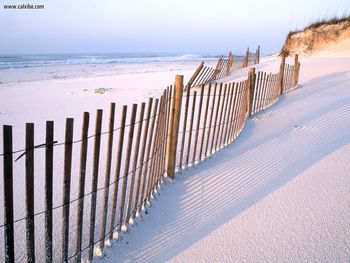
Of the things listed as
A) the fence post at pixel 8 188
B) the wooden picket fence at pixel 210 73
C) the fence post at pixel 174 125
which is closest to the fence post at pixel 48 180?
the fence post at pixel 8 188

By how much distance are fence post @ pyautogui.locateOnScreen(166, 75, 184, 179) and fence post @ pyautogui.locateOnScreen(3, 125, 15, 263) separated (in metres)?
2.51

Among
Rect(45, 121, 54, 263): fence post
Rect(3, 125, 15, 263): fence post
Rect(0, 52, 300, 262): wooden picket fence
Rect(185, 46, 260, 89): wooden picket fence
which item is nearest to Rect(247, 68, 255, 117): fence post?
Rect(0, 52, 300, 262): wooden picket fence

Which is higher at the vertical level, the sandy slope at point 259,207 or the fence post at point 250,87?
the fence post at point 250,87

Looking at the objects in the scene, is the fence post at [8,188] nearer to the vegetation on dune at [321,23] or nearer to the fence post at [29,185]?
the fence post at [29,185]

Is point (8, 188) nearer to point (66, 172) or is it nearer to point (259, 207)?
point (66, 172)

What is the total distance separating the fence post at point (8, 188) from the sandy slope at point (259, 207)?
3.26ft

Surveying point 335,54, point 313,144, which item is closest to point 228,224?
point 313,144

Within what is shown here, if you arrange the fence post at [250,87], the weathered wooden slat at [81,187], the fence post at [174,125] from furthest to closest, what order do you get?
the fence post at [250,87] < the fence post at [174,125] < the weathered wooden slat at [81,187]

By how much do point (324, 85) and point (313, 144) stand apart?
584cm

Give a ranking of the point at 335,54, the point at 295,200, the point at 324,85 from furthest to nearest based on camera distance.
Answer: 1. the point at 335,54
2. the point at 324,85
3. the point at 295,200

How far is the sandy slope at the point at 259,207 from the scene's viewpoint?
2969 mm

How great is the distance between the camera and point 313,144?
5320 mm

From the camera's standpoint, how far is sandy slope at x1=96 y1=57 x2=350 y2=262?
9.74 feet

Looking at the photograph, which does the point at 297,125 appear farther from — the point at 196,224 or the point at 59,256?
the point at 59,256
